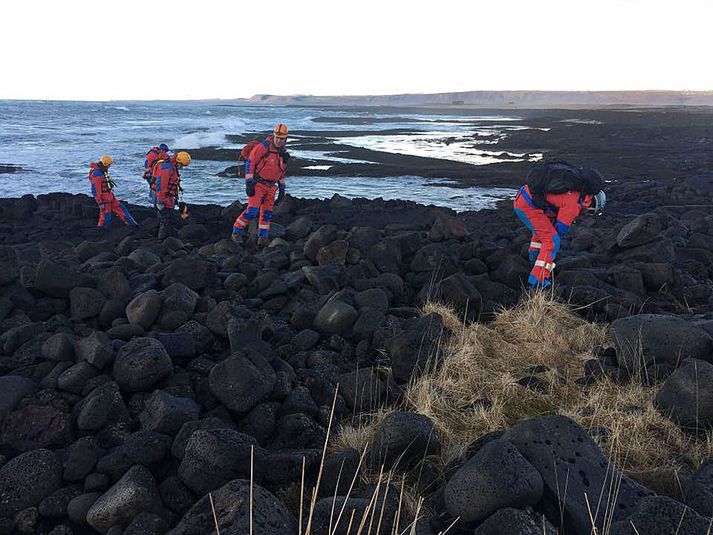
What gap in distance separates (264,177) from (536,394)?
21.0 feet

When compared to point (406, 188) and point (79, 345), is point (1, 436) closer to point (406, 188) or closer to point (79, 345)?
point (79, 345)

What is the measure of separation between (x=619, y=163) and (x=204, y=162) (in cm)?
2075

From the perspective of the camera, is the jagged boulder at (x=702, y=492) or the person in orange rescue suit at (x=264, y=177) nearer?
the jagged boulder at (x=702, y=492)

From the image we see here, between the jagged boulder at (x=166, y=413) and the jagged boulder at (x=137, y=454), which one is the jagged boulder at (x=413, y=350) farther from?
the jagged boulder at (x=137, y=454)

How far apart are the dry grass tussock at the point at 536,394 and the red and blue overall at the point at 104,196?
30.4ft

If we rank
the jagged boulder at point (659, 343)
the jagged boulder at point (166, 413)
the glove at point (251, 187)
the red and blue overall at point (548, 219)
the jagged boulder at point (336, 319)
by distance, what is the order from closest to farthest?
the jagged boulder at point (166, 413) → the jagged boulder at point (659, 343) → the jagged boulder at point (336, 319) → the red and blue overall at point (548, 219) → the glove at point (251, 187)

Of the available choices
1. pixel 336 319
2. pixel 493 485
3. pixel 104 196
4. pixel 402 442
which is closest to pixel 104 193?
pixel 104 196

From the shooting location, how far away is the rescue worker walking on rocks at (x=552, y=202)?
6695 millimetres

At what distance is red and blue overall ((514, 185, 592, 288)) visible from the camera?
6785 millimetres

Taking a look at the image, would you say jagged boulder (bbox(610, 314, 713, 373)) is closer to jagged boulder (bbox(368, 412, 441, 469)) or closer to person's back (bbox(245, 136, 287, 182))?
jagged boulder (bbox(368, 412, 441, 469))

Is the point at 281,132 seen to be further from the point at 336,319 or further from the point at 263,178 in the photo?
the point at 336,319

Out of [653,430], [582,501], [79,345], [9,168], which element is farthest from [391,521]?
[9,168]

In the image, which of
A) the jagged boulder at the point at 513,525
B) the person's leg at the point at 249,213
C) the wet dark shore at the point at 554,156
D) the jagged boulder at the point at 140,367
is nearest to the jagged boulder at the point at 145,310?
the jagged boulder at the point at 140,367

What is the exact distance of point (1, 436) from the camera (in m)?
3.40
